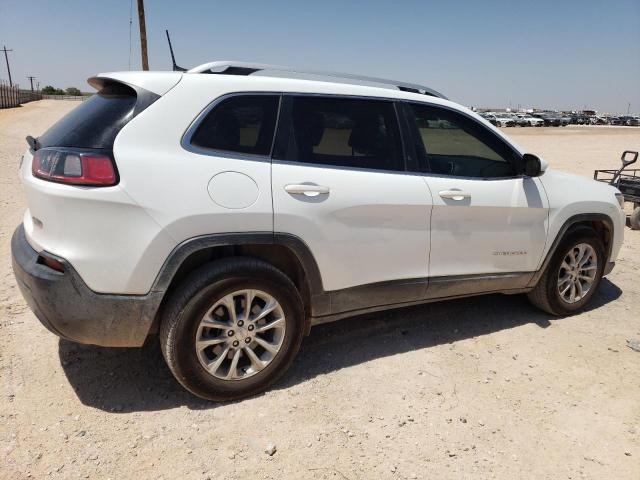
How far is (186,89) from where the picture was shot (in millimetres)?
2750

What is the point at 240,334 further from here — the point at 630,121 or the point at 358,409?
the point at 630,121

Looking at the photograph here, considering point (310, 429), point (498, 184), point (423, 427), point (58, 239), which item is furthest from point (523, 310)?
point (58, 239)

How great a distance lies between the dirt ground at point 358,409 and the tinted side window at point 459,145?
130 cm

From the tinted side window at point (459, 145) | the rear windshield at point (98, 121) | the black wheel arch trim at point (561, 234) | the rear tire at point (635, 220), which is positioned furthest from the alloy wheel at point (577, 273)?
the rear tire at point (635, 220)

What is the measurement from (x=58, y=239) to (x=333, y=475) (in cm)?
182

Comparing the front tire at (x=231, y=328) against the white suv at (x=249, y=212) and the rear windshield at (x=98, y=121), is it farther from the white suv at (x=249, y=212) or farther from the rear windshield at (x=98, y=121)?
the rear windshield at (x=98, y=121)

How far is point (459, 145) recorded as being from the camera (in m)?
3.85

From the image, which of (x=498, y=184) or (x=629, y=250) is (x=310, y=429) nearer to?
(x=498, y=184)

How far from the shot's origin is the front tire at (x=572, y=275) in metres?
4.18

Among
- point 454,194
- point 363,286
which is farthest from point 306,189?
point 454,194

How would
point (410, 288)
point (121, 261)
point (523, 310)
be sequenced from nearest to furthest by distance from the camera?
point (121, 261) → point (410, 288) → point (523, 310)

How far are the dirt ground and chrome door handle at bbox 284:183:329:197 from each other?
1235 millimetres

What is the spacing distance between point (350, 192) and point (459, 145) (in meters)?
1.24

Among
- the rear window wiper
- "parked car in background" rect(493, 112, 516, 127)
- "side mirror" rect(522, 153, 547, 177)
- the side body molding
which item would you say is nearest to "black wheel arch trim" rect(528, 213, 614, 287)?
the side body molding
